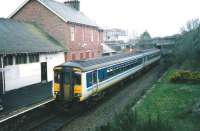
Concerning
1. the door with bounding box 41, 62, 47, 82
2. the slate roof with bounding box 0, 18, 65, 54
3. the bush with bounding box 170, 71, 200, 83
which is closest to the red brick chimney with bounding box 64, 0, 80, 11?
the slate roof with bounding box 0, 18, 65, 54

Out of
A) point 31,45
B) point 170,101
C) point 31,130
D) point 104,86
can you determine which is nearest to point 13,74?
point 31,45

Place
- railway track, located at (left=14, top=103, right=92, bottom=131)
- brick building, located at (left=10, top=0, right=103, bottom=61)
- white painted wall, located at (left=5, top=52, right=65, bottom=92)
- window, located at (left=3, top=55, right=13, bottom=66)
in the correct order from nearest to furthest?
1. railway track, located at (left=14, top=103, right=92, bottom=131)
2. window, located at (left=3, top=55, right=13, bottom=66)
3. white painted wall, located at (left=5, top=52, right=65, bottom=92)
4. brick building, located at (left=10, top=0, right=103, bottom=61)

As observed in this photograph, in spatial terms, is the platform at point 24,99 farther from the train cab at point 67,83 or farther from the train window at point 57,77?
the train window at point 57,77

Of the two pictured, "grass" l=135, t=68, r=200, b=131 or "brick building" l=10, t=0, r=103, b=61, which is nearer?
"grass" l=135, t=68, r=200, b=131

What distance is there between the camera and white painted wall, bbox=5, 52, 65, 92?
2134 cm

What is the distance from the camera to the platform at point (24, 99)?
15.6 meters

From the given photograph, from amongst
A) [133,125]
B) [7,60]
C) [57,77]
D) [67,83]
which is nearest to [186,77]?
[67,83]

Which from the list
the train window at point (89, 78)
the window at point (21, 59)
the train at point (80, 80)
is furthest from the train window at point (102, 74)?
the window at point (21, 59)

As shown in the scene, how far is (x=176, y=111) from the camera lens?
578 inches

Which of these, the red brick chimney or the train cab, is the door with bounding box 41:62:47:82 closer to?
the train cab

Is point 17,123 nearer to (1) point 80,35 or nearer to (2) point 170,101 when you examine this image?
(2) point 170,101

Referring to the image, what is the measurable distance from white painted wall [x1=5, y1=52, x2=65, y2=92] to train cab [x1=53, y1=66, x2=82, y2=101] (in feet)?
21.6

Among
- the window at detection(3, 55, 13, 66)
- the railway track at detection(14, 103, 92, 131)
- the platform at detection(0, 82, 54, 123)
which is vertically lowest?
the railway track at detection(14, 103, 92, 131)

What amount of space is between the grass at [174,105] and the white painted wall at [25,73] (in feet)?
33.2
